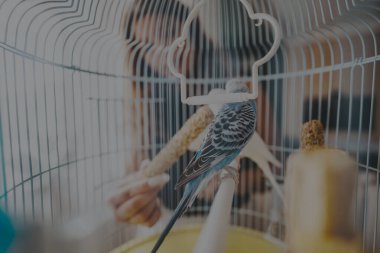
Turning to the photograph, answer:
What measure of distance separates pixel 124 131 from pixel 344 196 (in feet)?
1.47

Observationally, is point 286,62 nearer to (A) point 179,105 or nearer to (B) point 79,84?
(A) point 179,105

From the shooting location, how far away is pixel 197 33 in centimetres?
60

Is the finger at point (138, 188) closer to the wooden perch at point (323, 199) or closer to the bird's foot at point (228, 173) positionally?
the bird's foot at point (228, 173)

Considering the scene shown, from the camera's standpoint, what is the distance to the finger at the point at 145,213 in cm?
67

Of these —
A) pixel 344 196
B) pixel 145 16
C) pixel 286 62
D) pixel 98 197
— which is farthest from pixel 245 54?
pixel 98 197

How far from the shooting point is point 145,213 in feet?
2.19

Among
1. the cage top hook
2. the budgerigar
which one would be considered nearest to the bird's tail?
the budgerigar

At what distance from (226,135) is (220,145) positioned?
22 mm

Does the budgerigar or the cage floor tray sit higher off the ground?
the budgerigar

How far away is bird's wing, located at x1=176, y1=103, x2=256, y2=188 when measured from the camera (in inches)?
22.4

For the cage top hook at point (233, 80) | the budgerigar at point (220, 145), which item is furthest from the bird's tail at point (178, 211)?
the cage top hook at point (233, 80)

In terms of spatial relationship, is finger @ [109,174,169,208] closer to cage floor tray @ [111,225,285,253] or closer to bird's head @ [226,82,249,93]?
cage floor tray @ [111,225,285,253]

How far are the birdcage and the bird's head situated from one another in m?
0.02

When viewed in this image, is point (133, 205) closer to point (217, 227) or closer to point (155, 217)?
point (155, 217)
